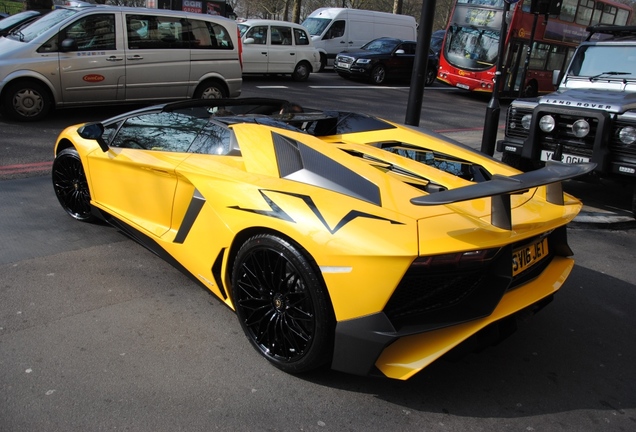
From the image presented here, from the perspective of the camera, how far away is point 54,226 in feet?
15.7

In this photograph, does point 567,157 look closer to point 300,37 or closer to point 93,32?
point 93,32

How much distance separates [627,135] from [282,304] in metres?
4.86

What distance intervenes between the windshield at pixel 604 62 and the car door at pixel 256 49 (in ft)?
32.8

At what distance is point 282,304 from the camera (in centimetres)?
290

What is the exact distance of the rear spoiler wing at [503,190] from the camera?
245 cm

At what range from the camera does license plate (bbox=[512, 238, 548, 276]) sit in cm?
283

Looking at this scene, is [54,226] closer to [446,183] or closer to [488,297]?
[446,183]

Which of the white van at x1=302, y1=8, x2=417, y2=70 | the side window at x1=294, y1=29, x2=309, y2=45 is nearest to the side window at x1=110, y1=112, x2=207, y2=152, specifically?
the side window at x1=294, y1=29, x2=309, y2=45

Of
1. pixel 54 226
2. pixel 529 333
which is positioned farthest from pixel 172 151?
pixel 529 333

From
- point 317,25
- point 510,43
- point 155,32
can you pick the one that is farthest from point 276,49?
point 510,43

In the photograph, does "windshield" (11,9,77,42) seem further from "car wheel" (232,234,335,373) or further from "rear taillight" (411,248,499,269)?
"rear taillight" (411,248,499,269)

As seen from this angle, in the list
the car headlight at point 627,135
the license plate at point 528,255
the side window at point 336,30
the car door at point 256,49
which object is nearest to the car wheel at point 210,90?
the car door at point 256,49

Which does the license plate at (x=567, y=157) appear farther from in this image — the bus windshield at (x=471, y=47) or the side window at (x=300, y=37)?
the bus windshield at (x=471, y=47)

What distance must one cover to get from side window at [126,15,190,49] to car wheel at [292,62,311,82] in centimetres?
746
